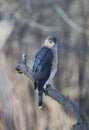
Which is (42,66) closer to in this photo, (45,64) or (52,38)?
(45,64)

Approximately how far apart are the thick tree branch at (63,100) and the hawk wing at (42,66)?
29 mm

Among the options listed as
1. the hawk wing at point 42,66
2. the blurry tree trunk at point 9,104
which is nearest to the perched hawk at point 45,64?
the hawk wing at point 42,66

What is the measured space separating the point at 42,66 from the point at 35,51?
7 cm

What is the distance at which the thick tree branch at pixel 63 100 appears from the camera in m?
1.83

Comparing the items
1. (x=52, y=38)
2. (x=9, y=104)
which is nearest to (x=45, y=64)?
(x=52, y=38)

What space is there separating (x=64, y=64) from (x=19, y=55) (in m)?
0.20

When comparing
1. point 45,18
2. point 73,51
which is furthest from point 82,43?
point 45,18

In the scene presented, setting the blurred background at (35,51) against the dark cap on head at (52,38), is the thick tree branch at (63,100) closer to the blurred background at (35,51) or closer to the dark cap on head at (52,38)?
the blurred background at (35,51)

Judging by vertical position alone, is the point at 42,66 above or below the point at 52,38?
below

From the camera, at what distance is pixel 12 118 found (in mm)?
1927

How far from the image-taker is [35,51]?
1882mm

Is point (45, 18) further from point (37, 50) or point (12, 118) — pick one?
point (12, 118)

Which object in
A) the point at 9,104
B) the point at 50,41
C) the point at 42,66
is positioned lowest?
the point at 9,104

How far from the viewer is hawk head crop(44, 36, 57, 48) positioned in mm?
1859
